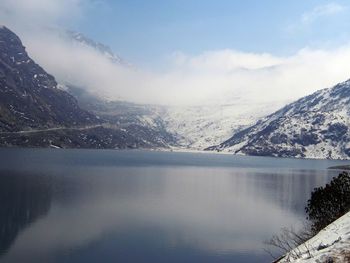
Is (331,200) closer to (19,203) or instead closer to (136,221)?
(136,221)

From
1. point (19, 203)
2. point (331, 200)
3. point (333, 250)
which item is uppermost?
point (333, 250)

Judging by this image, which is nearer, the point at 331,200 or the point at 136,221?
the point at 331,200

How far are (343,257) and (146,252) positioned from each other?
57.7 metres

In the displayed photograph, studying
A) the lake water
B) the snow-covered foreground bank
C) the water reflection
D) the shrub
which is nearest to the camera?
the snow-covered foreground bank

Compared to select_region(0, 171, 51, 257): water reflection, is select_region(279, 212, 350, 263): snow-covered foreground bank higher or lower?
higher

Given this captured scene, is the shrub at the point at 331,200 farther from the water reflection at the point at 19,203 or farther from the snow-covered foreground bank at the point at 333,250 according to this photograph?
the water reflection at the point at 19,203

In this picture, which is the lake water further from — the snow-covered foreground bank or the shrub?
the snow-covered foreground bank

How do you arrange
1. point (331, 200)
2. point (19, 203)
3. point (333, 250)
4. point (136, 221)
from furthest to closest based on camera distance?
point (19, 203) → point (136, 221) → point (331, 200) → point (333, 250)

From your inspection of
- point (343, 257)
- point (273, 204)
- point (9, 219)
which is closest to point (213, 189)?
point (273, 204)

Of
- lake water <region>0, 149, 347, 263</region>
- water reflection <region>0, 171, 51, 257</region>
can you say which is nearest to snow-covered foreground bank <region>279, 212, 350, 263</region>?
lake water <region>0, 149, 347, 263</region>

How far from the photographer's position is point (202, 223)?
347 ft

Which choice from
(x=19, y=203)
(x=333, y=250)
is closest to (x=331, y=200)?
(x=333, y=250)

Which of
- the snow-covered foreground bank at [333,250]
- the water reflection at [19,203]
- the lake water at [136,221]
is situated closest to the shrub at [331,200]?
the lake water at [136,221]

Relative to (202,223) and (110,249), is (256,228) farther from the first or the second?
(110,249)
